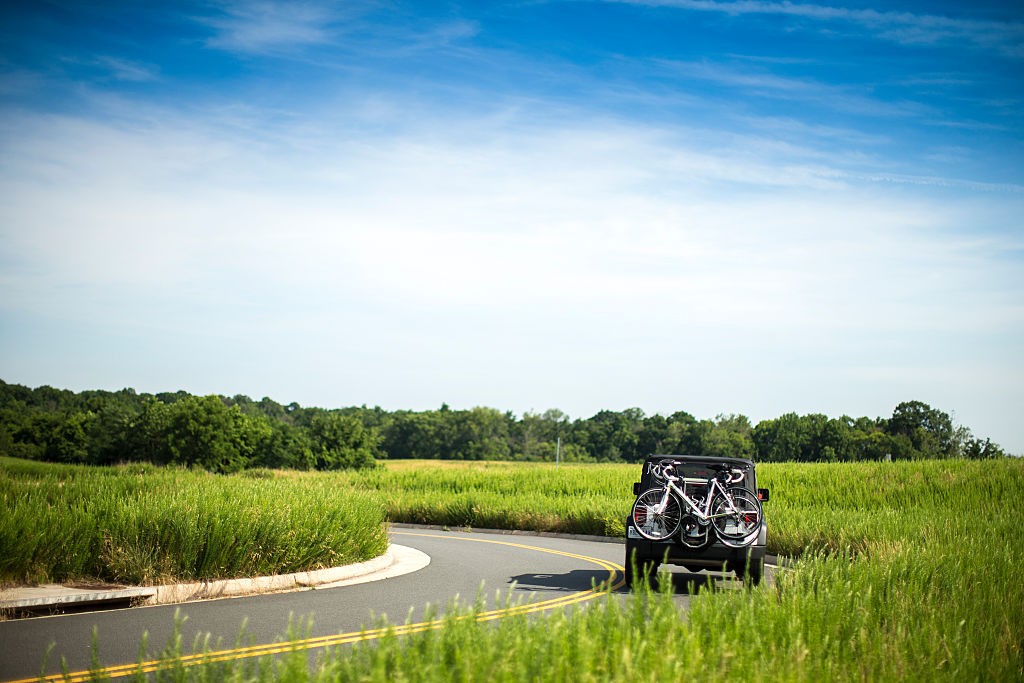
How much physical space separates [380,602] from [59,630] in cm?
416

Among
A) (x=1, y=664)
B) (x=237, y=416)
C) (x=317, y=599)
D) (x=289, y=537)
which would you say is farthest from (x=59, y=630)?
(x=237, y=416)

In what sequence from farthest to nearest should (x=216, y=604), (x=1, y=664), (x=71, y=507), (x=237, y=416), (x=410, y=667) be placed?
1. (x=237, y=416)
2. (x=71, y=507)
3. (x=216, y=604)
4. (x=1, y=664)
5. (x=410, y=667)

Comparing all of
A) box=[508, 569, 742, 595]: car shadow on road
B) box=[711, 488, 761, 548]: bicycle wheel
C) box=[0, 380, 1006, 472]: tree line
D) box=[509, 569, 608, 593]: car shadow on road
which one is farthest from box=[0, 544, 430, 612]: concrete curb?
box=[0, 380, 1006, 472]: tree line

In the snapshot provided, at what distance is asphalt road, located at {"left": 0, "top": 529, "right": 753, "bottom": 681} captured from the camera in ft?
28.1

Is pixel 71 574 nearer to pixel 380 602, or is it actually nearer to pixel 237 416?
pixel 380 602

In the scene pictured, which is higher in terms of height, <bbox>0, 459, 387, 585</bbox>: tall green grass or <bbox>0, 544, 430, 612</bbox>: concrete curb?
<bbox>0, 459, 387, 585</bbox>: tall green grass

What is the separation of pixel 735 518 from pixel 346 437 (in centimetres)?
9946

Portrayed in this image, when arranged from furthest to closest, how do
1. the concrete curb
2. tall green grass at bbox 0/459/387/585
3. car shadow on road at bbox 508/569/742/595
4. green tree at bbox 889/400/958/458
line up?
green tree at bbox 889/400/958/458 → car shadow on road at bbox 508/569/742/595 → tall green grass at bbox 0/459/387/585 → the concrete curb

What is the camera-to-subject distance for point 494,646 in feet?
19.0

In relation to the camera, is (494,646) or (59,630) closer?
(494,646)

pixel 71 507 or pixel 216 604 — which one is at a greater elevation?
pixel 71 507

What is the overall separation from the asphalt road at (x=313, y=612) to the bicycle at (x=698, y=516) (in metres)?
1.02

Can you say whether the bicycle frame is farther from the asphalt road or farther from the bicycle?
the asphalt road

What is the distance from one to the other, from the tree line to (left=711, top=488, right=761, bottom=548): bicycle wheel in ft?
243
